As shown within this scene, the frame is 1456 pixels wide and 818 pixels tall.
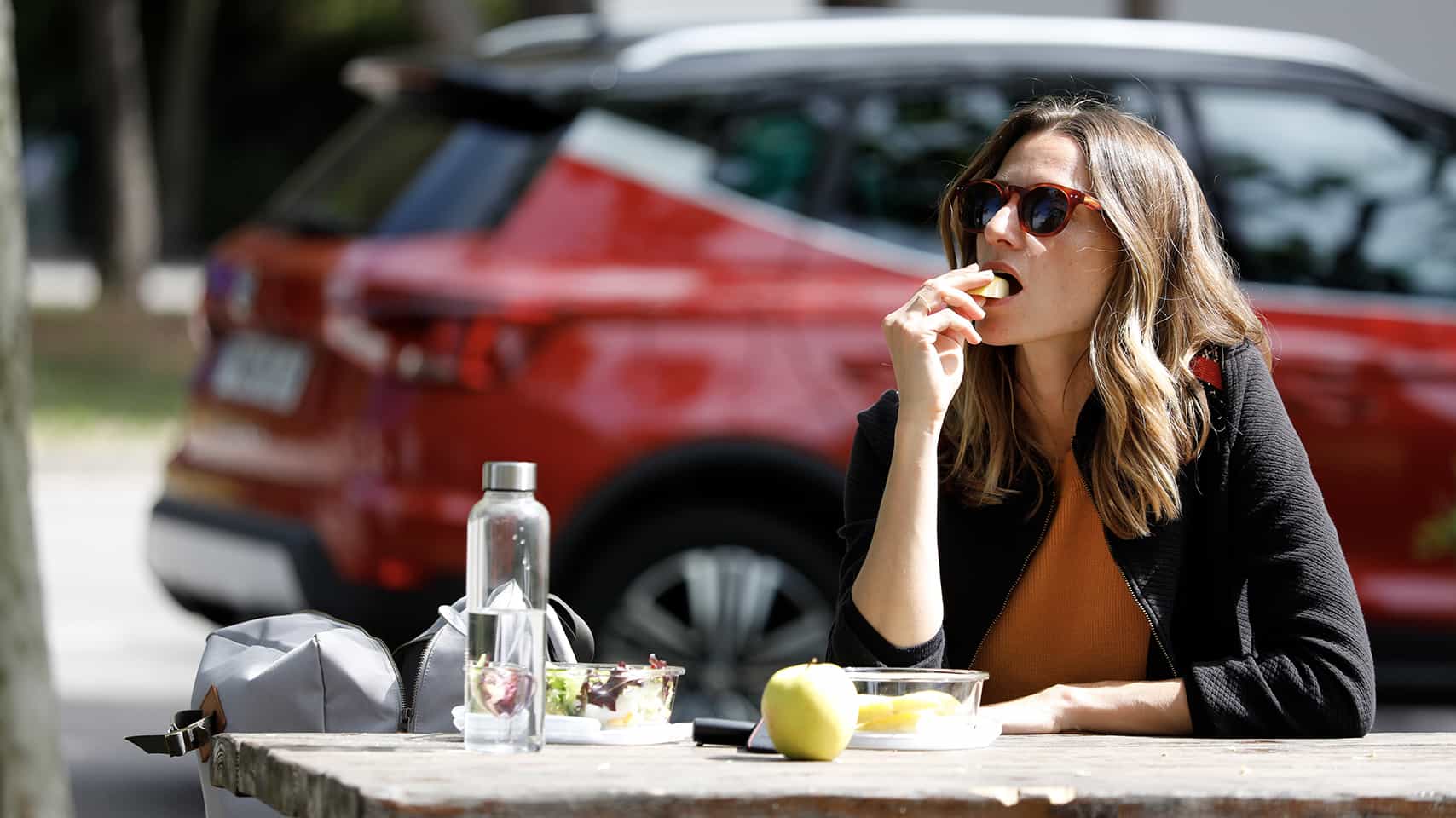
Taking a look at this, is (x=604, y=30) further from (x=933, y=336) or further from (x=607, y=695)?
(x=607, y=695)

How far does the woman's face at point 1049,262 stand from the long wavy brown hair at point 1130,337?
2 centimetres

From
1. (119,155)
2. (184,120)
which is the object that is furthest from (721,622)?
(184,120)

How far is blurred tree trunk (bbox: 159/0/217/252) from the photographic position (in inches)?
1278

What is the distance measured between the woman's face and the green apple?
0.78 metres

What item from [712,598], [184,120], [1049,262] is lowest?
[712,598]

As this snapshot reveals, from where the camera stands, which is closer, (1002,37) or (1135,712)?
(1135,712)

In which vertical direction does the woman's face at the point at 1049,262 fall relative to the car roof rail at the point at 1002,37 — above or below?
below

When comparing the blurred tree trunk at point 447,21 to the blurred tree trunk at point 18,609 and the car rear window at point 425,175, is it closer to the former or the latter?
the car rear window at point 425,175

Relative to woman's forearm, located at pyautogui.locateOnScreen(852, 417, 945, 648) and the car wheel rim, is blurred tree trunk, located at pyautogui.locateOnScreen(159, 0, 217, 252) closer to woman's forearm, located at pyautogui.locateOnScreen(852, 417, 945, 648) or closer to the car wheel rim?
the car wheel rim

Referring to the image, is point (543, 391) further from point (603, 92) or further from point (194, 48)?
point (194, 48)

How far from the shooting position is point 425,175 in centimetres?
555

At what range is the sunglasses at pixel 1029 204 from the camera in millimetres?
2895

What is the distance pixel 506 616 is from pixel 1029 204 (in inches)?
37.3

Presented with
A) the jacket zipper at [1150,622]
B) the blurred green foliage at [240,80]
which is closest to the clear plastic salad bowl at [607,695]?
the jacket zipper at [1150,622]
